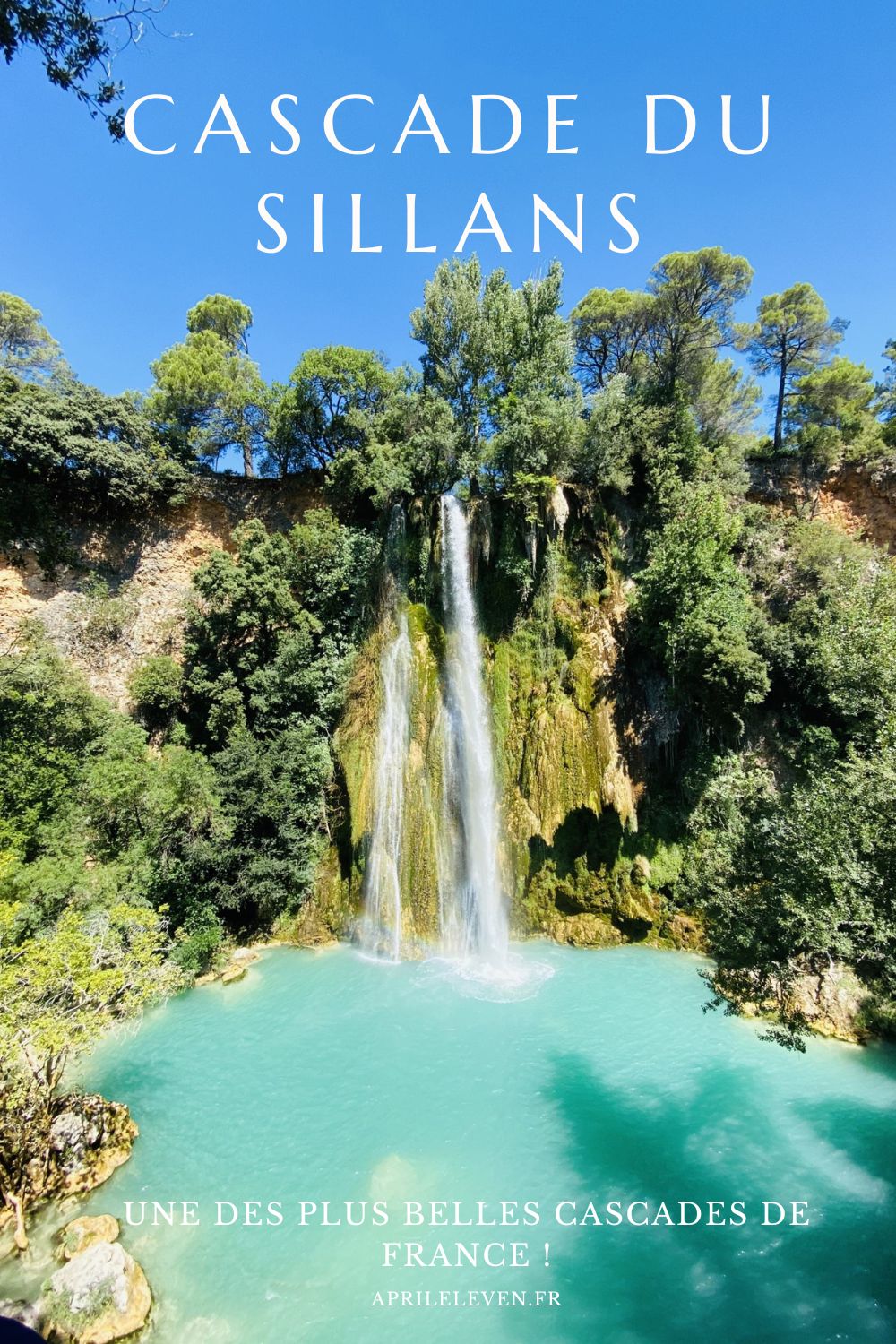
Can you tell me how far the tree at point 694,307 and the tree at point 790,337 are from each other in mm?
3128

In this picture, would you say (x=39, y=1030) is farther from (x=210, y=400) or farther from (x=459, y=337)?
(x=210, y=400)

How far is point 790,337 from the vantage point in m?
23.0

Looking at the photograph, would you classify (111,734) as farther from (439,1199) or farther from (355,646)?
(439,1199)

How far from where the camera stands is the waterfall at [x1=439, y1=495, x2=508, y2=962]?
15.9 metres

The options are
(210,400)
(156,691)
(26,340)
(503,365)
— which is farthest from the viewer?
(26,340)

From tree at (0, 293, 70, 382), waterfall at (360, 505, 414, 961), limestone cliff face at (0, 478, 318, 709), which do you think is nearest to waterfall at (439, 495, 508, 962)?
waterfall at (360, 505, 414, 961)

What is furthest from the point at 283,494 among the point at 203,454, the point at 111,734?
the point at 111,734

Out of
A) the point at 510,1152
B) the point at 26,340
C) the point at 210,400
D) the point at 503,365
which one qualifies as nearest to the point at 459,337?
the point at 503,365

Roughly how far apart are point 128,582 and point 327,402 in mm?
10973

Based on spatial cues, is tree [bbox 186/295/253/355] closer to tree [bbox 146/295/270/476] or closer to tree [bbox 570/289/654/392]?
tree [bbox 146/295/270/476]

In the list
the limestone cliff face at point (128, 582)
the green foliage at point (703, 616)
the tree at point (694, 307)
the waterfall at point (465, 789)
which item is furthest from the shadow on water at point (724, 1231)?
the limestone cliff face at point (128, 582)

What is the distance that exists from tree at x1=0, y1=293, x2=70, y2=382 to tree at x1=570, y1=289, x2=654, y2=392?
2307 centimetres

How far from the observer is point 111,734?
16359 millimetres

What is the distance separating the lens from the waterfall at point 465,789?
15852mm
